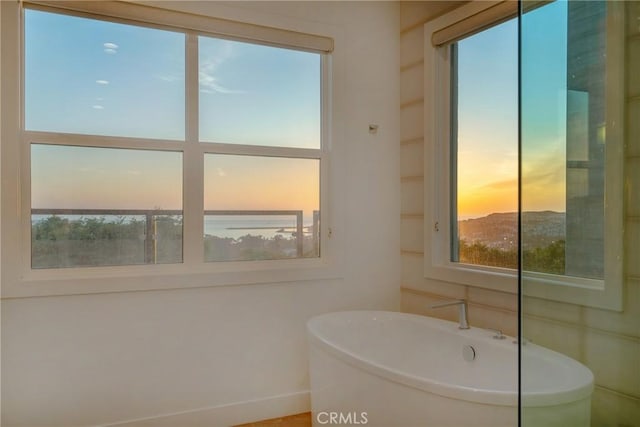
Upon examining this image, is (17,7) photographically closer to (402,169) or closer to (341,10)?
(341,10)

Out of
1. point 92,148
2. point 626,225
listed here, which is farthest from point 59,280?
point 626,225

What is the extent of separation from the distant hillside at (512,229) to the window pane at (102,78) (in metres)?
1.82

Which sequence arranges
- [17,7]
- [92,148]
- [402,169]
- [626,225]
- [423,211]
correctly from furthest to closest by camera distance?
1. [402,169]
2. [423,211]
3. [92,148]
4. [17,7]
5. [626,225]

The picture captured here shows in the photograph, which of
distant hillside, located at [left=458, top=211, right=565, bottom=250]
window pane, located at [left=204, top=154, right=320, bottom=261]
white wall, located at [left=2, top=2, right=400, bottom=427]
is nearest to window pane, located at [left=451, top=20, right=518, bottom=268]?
distant hillside, located at [left=458, top=211, right=565, bottom=250]

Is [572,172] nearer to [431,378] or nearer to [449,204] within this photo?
[449,204]

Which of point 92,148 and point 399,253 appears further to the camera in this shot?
point 399,253

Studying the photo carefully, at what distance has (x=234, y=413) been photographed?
258cm

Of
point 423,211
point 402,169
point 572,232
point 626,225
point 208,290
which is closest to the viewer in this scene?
point 626,225

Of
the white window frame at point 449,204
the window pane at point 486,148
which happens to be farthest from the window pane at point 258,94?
the window pane at point 486,148

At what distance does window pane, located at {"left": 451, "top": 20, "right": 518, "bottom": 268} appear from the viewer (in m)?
2.42

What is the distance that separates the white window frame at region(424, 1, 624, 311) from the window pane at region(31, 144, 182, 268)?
1.56m

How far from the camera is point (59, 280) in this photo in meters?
2.24

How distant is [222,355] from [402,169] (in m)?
1.70

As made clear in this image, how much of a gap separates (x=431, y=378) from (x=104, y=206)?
6.23 ft
